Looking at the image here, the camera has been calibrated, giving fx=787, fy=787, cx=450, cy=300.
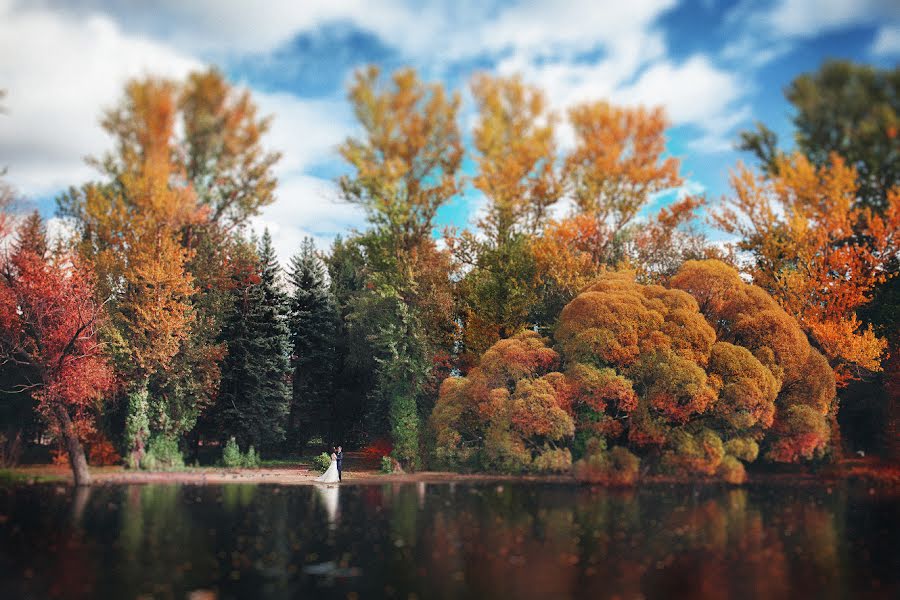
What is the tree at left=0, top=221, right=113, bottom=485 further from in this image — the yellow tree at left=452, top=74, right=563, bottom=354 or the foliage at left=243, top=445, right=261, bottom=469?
the yellow tree at left=452, top=74, right=563, bottom=354

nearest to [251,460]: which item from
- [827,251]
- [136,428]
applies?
[136,428]

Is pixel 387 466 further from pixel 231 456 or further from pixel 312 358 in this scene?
pixel 312 358

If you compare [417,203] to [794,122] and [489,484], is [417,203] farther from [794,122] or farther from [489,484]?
[794,122]

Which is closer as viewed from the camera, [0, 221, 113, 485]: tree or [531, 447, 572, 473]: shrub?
[0, 221, 113, 485]: tree

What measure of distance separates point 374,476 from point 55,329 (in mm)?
14085

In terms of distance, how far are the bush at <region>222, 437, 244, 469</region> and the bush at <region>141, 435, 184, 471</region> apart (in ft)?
Answer: 10.3

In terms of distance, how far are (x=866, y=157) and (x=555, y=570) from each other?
2968 cm

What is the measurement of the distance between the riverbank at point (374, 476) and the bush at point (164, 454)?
0.65 m

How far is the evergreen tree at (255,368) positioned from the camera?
38.8 meters

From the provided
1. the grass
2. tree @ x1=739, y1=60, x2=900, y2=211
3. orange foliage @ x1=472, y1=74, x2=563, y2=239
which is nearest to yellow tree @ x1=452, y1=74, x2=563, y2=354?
orange foliage @ x1=472, y1=74, x2=563, y2=239

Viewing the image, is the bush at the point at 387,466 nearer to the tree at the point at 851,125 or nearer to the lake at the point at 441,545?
the lake at the point at 441,545

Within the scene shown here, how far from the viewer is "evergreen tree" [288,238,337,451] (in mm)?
43625

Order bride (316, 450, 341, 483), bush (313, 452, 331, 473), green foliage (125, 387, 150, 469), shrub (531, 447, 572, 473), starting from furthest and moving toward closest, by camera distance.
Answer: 1. bush (313, 452, 331, 473)
2. green foliage (125, 387, 150, 469)
3. bride (316, 450, 341, 483)
4. shrub (531, 447, 572, 473)

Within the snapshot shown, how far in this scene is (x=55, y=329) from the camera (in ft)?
93.0
